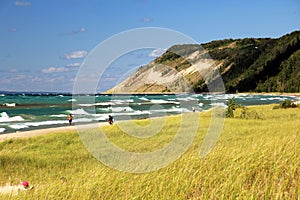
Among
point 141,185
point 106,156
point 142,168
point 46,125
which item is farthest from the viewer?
point 46,125

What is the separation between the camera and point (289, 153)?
667 centimetres

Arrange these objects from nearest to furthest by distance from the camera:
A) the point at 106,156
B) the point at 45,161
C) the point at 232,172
→ the point at 232,172 < the point at 106,156 < the point at 45,161

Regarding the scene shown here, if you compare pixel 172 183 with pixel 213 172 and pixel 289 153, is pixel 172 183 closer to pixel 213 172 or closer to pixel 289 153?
pixel 213 172

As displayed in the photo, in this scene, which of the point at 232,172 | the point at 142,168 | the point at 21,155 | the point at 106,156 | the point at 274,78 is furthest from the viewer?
the point at 274,78

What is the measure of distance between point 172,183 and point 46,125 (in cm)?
3542

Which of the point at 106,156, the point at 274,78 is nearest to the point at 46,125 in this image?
the point at 106,156

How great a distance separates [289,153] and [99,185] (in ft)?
11.8

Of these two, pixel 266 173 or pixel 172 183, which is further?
pixel 266 173

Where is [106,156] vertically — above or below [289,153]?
below

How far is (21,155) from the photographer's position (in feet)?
56.3

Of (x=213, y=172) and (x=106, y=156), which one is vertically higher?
(x=213, y=172)

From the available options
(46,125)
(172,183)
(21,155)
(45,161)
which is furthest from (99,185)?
(46,125)

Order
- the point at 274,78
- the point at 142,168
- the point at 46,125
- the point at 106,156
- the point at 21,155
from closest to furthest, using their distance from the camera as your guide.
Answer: the point at 142,168
the point at 106,156
the point at 21,155
the point at 46,125
the point at 274,78

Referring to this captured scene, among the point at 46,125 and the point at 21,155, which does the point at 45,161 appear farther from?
the point at 46,125
